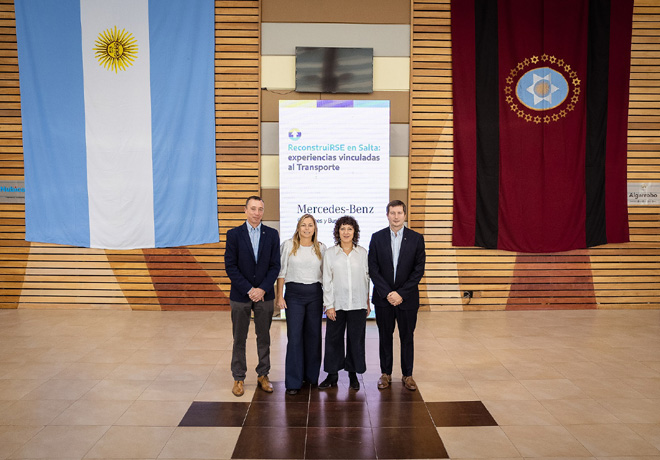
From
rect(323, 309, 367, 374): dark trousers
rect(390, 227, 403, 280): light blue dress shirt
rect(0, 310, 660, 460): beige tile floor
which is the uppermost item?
rect(390, 227, 403, 280): light blue dress shirt

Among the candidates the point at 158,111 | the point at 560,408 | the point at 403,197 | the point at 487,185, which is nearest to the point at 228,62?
the point at 158,111

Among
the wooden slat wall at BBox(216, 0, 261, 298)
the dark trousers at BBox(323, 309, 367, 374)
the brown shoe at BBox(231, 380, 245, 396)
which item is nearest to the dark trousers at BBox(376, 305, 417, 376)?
the dark trousers at BBox(323, 309, 367, 374)

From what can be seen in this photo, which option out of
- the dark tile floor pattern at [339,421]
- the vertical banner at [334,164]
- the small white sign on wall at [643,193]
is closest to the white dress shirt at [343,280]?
the dark tile floor pattern at [339,421]

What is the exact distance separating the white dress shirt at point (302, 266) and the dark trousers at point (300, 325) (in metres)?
0.05

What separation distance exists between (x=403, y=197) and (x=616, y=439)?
13.8ft

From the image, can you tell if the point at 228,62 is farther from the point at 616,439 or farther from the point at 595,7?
the point at 616,439

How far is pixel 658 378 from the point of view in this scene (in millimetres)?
4449

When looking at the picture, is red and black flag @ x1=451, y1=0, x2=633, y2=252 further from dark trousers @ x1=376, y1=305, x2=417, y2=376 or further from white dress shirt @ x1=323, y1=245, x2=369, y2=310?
white dress shirt @ x1=323, y1=245, x2=369, y2=310

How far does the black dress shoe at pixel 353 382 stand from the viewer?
414cm

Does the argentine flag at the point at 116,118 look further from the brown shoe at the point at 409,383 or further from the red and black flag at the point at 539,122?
the brown shoe at the point at 409,383

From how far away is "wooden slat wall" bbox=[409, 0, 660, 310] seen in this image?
691 centimetres

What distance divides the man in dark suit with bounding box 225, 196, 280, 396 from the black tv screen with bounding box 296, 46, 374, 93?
3.17 m

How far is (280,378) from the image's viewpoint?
4441mm

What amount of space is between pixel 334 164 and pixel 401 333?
114 inches
